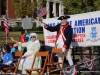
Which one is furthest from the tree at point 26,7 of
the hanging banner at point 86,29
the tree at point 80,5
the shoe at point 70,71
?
the shoe at point 70,71

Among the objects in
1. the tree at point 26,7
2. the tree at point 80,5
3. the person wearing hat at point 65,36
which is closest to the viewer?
the person wearing hat at point 65,36

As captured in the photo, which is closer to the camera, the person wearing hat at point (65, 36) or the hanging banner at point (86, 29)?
the person wearing hat at point (65, 36)

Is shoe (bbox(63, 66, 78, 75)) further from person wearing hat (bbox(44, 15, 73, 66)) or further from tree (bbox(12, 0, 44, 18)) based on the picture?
tree (bbox(12, 0, 44, 18))

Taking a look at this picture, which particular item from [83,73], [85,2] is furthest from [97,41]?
[85,2]

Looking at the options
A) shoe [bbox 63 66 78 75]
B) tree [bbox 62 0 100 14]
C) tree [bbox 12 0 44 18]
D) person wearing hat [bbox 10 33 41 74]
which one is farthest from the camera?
tree [bbox 12 0 44 18]

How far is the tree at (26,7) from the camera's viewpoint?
4750 centimetres

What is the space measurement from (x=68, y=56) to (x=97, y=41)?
108 cm

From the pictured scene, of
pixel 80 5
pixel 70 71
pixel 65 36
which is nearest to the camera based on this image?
pixel 70 71

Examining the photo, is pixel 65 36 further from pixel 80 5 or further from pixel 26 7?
pixel 26 7

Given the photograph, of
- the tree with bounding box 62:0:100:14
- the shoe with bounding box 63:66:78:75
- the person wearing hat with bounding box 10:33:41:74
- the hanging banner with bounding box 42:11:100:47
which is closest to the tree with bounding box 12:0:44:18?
the tree with bounding box 62:0:100:14

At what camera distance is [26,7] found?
1917 inches

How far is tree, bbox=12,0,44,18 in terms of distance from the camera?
47.5 m

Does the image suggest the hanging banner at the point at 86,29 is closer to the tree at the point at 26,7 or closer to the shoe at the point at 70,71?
the shoe at the point at 70,71

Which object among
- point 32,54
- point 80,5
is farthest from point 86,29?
point 80,5
